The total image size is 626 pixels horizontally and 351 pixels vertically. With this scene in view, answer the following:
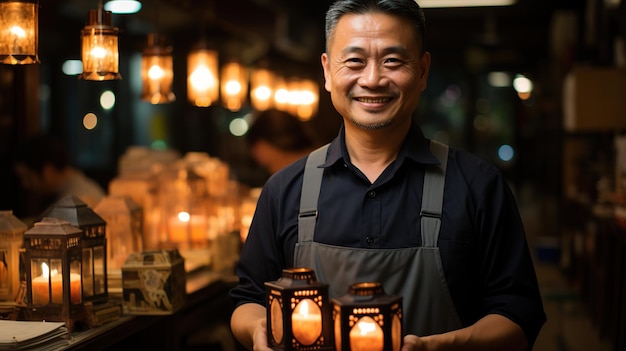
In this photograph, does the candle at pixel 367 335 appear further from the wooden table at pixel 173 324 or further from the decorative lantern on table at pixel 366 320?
the wooden table at pixel 173 324

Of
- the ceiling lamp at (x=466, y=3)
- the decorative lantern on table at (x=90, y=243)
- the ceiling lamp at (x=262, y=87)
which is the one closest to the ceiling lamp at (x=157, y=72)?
the decorative lantern on table at (x=90, y=243)

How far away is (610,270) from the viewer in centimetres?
698

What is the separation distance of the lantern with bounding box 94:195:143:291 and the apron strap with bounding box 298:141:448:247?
4.92 feet

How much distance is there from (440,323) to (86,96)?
7689 millimetres

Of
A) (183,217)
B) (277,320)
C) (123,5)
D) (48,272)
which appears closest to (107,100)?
(123,5)

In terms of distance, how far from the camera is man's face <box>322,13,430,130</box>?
2.56 meters

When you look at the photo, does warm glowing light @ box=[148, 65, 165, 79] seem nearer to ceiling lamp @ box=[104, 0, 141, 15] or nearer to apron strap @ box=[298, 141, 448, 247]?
ceiling lamp @ box=[104, 0, 141, 15]

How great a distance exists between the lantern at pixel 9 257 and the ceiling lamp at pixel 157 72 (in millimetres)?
1428

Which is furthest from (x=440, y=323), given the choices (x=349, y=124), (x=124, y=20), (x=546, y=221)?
(x=546, y=221)

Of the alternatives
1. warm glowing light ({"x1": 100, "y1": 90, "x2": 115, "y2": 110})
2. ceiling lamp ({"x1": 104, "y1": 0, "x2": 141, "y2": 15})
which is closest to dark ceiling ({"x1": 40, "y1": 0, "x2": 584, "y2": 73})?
ceiling lamp ({"x1": 104, "y1": 0, "x2": 141, "y2": 15})

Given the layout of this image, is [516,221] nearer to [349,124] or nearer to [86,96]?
[349,124]

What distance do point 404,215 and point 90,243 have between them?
1.33 m

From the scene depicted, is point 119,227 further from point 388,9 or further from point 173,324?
point 388,9

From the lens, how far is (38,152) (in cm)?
609
